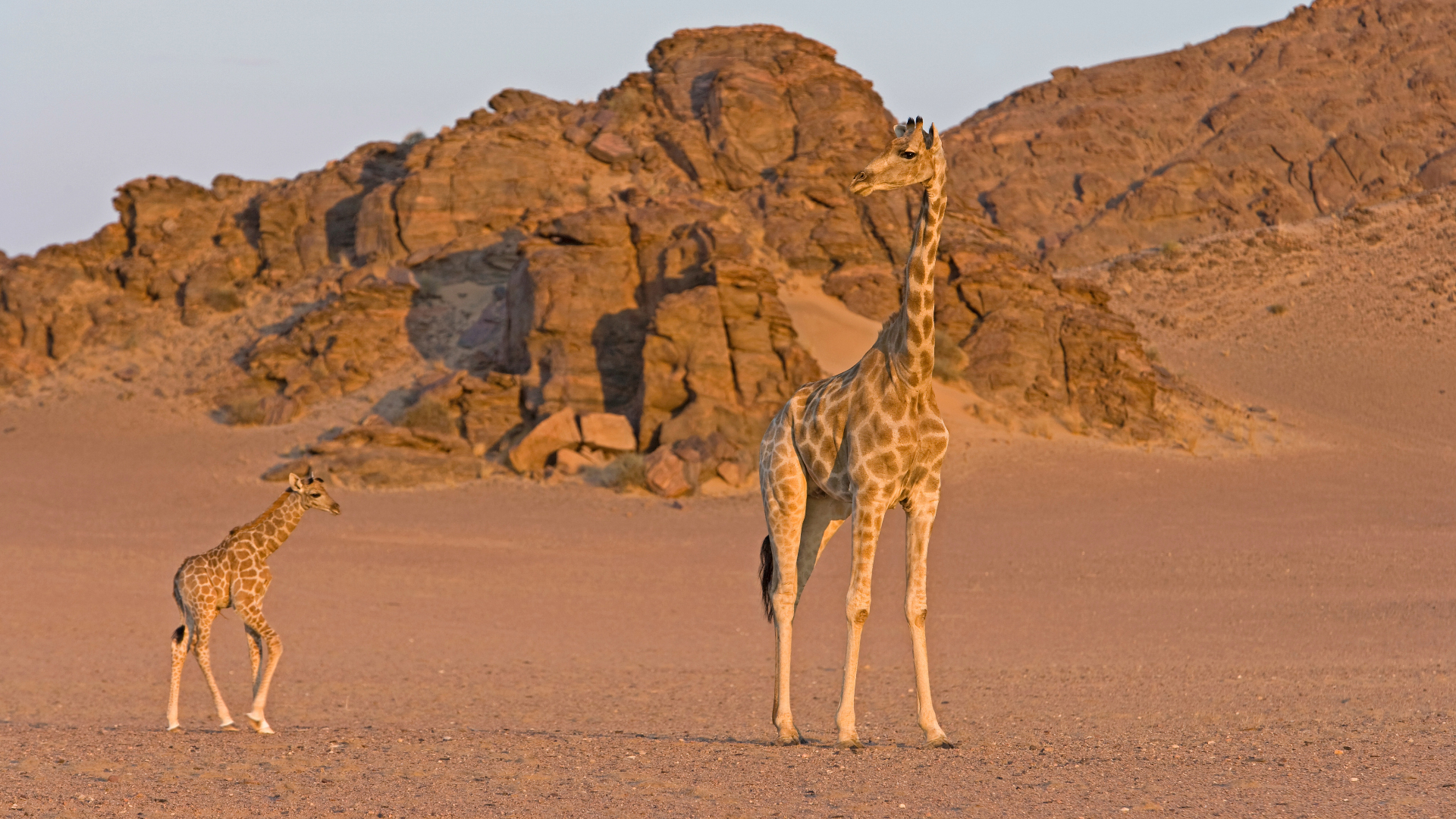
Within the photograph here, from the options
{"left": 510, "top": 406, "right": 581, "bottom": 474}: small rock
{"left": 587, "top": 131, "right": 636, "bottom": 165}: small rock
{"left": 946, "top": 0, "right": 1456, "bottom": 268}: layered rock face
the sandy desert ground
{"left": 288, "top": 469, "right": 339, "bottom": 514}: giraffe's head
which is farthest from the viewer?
{"left": 946, "top": 0, "right": 1456, "bottom": 268}: layered rock face

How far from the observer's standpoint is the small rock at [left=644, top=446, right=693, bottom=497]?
25625 mm

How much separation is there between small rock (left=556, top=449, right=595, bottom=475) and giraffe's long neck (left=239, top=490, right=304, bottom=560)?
1686 centimetres

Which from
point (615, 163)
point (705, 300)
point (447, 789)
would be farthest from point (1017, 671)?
point (615, 163)

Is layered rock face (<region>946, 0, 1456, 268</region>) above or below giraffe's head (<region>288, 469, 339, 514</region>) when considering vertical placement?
above

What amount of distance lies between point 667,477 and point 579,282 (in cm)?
756

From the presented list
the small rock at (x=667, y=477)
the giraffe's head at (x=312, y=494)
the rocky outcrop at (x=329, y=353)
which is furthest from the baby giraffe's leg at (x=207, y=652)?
the rocky outcrop at (x=329, y=353)

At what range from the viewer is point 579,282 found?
3114 centimetres

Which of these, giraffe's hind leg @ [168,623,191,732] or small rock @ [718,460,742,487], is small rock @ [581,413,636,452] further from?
giraffe's hind leg @ [168,623,191,732]

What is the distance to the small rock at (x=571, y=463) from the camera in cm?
2722

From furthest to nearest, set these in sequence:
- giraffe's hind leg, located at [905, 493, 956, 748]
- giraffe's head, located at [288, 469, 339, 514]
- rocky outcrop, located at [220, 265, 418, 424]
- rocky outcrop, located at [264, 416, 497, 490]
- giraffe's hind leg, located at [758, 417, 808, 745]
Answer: rocky outcrop, located at [220, 265, 418, 424] → rocky outcrop, located at [264, 416, 497, 490] → giraffe's head, located at [288, 469, 339, 514] → giraffe's hind leg, located at [758, 417, 808, 745] → giraffe's hind leg, located at [905, 493, 956, 748]

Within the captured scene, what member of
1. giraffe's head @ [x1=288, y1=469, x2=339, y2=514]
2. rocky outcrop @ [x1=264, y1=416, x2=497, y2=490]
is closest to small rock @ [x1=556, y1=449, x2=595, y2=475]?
rocky outcrop @ [x1=264, y1=416, x2=497, y2=490]

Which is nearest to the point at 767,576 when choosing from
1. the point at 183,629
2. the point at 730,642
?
the point at 183,629

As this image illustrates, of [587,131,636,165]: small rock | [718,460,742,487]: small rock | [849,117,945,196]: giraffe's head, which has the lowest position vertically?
[718,460,742,487]: small rock

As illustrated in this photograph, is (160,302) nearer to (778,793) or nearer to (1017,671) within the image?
(1017,671)
